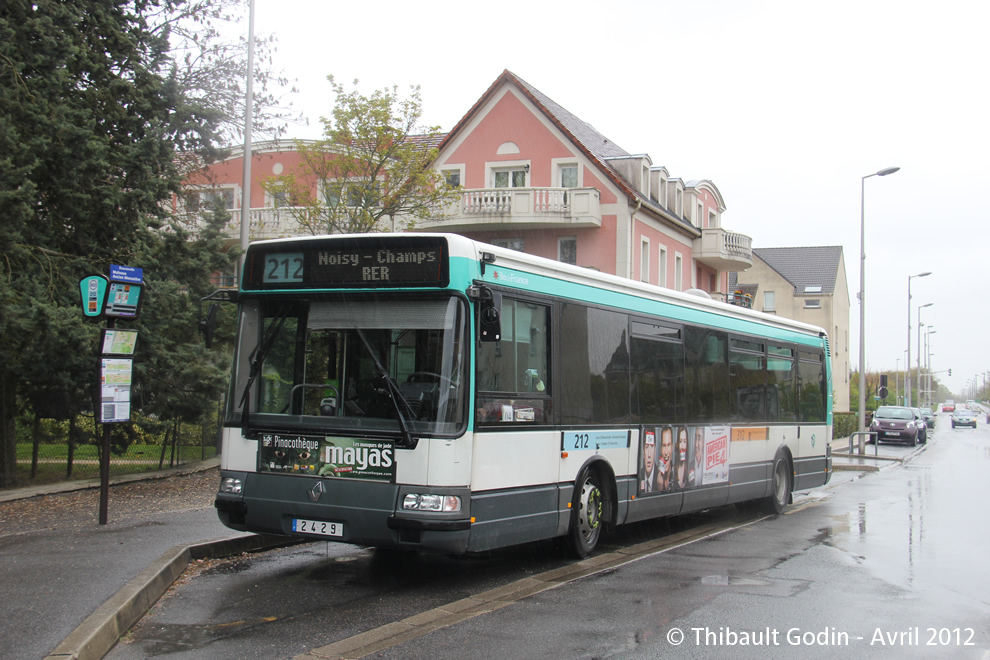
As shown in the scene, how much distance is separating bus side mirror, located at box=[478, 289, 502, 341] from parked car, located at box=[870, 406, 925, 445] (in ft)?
132

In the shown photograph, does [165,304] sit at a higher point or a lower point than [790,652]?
higher

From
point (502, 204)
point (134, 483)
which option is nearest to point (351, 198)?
point (134, 483)

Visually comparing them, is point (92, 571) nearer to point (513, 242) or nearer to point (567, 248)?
point (513, 242)

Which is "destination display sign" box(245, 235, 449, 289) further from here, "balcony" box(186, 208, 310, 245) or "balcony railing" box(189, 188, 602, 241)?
"balcony railing" box(189, 188, 602, 241)

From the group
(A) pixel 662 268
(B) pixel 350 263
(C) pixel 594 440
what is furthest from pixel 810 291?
(B) pixel 350 263

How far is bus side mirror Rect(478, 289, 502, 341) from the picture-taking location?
7.61 meters

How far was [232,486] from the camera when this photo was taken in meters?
8.12

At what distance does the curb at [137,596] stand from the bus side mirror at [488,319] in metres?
3.29

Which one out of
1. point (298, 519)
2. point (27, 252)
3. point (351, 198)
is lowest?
point (298, 519)

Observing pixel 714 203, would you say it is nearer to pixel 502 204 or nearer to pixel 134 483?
pixel 502 204

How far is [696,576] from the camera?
28.7 ft

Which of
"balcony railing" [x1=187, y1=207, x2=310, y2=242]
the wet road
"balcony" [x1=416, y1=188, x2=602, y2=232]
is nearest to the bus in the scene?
the wet road

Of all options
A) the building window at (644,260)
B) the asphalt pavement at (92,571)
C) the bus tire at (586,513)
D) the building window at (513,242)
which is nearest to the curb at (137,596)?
the asphalt pavement at (92,571)

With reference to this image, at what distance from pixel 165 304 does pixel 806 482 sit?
1129cm
